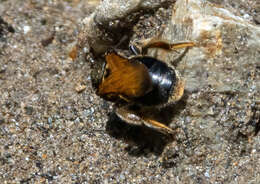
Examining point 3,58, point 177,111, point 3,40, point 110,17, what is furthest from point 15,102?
point 177,111

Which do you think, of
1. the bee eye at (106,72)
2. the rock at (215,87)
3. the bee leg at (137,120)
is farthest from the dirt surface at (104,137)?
the bee eye at (106,72)

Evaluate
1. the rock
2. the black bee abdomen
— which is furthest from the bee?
the rock

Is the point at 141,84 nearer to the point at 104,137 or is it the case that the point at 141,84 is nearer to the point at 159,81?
the point at 159,81

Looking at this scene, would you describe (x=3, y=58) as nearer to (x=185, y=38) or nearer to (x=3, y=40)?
(x=3, y=40)

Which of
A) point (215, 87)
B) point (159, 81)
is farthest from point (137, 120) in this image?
point (215, 87)

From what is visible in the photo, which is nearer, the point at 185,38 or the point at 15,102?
the point at 185,38

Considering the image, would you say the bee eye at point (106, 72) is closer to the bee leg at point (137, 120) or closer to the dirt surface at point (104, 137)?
the bee leg at point (137, 120)

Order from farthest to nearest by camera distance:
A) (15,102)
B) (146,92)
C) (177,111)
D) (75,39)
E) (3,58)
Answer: (75,39) < (3,58) < (15,102) < (177,111) < (146,92)

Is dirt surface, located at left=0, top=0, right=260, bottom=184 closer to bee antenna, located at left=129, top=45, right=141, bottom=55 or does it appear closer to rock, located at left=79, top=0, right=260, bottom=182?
rock, located at left=79, top=0, right=260, bottom=182
